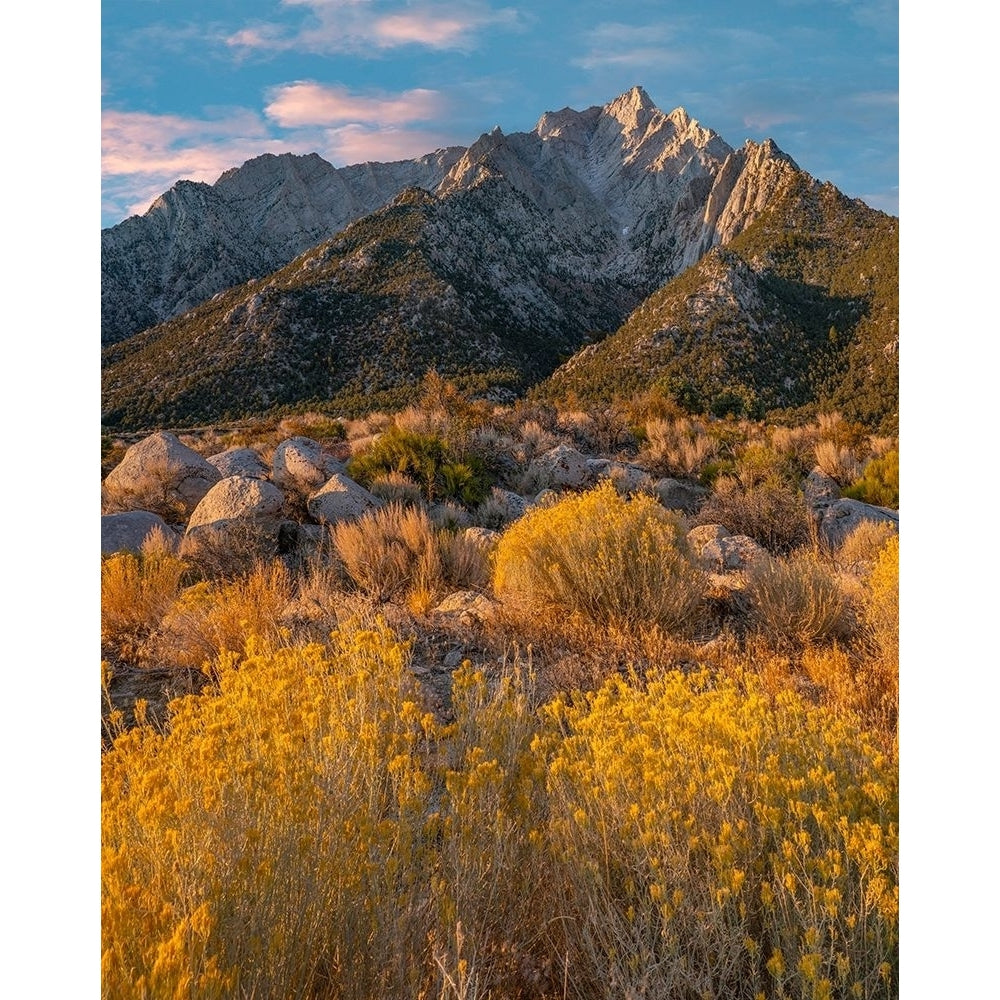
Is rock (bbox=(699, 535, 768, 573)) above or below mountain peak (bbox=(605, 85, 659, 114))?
below

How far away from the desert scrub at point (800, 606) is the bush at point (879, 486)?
222 inches

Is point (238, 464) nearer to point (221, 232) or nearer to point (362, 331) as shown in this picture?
point (362, 331)

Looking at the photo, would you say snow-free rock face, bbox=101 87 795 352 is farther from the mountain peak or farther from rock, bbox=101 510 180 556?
rock, bbox=101 510 180 556

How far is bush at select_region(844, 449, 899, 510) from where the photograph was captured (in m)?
10.3

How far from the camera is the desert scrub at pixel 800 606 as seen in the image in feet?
16.0

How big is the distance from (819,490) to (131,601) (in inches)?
355

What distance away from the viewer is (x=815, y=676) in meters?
4.08

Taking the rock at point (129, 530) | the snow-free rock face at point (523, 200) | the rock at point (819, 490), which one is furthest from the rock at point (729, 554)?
the snow-free rock face at point (523, 200)

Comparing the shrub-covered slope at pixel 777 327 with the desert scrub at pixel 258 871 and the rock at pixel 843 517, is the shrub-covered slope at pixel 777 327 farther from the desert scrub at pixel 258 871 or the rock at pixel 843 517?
the desert scrub at pixel 258 871

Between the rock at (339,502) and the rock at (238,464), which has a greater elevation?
the rock at (238,464)

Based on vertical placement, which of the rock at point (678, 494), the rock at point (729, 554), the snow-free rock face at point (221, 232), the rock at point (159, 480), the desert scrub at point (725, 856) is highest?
the snow-free rock face at point (221, 232)

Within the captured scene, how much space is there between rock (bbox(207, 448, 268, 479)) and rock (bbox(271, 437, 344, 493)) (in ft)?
1.98

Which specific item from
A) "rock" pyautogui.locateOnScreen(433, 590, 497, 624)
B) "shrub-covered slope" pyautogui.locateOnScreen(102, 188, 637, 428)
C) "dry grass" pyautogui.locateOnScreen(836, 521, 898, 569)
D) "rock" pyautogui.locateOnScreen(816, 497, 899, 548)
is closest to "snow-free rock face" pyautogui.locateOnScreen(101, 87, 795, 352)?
"shrub-covered slope" pyautogui.locateOnScreen(102, 188, 637, 428)
